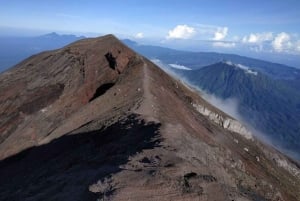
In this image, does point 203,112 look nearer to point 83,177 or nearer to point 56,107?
point 56,107

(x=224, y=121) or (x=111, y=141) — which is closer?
(x=111, y=141)

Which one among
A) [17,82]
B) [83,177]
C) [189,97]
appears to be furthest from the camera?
[189,97]

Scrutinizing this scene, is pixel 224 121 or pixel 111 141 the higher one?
pixel 111 141

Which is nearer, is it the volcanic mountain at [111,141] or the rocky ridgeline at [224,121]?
the volcanic mountain at [111,141]

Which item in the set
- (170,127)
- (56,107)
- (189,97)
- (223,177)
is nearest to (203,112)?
(189,97)

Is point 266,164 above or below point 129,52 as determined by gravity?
below
